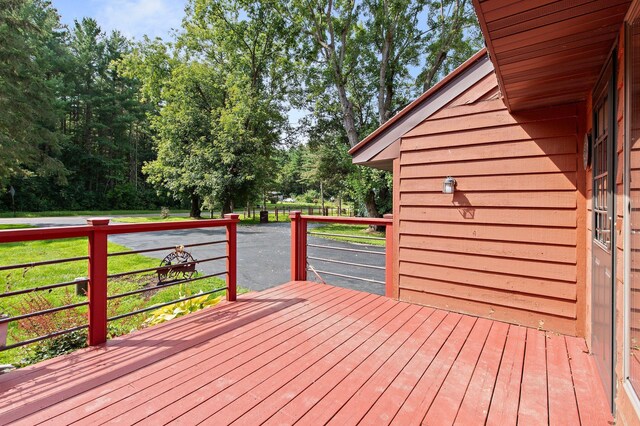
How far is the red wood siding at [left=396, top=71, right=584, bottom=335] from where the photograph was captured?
2.64 m

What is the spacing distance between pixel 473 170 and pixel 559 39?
5.04 ft

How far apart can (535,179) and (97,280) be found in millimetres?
3730

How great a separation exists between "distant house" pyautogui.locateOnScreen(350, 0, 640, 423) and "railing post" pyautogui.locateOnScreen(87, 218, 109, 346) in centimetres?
266

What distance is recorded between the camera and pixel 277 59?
1670 cm

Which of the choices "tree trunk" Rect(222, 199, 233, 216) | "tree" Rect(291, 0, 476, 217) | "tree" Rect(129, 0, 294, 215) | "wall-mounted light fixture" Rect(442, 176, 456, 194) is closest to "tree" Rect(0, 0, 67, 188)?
"tree" Rect(129, 0, 294, 215)

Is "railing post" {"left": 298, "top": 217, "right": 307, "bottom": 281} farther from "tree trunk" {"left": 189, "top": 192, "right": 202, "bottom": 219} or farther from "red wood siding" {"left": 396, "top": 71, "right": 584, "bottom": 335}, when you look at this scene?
"tree trunk" {"left": 189, "top": 192, "right": 202, "bottom": 219}

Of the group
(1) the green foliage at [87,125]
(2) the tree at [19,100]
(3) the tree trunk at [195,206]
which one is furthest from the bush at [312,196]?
(2) the tree at [19,100]

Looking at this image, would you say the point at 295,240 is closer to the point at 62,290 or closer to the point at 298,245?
the point at 298,245

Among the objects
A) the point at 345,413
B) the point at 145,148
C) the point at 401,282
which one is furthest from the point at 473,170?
the point at 145,148

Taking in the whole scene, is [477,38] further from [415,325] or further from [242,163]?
[415,325]

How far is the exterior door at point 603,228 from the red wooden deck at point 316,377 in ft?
0.81

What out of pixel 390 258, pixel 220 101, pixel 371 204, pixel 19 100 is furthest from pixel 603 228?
pixel 19 100

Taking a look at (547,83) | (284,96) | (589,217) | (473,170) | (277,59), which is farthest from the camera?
(284,96)

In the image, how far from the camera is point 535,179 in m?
2.74
